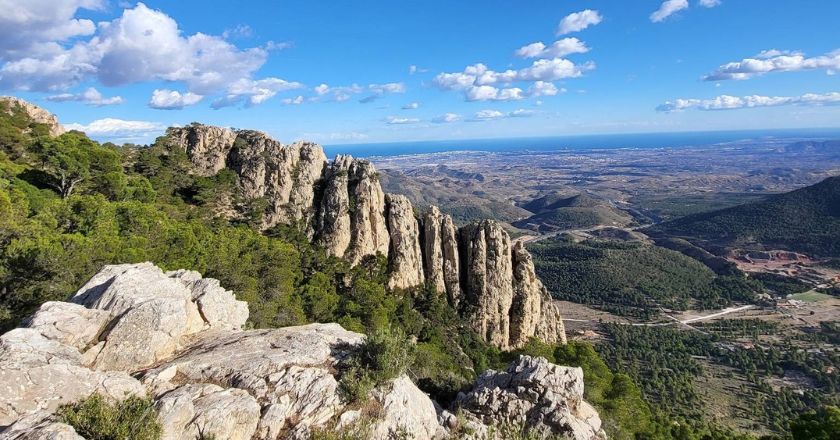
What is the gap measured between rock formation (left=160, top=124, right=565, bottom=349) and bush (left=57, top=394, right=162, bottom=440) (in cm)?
4009

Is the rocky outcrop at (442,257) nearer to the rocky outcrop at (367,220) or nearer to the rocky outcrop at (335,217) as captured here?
the rocky outcrop at (367,220)

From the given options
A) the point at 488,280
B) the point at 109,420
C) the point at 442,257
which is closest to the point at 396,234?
the point at 442,257

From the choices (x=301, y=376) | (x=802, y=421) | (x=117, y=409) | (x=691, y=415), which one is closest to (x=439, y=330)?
(x=802, y=421)

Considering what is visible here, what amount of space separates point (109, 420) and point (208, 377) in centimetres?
428

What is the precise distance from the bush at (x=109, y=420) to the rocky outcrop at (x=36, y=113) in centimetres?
6093

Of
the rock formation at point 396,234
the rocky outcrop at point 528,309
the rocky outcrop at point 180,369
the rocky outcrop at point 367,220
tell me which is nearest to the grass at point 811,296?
the rocky outcrop at point 528,309

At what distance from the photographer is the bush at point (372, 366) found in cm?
1408

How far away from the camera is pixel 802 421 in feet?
80.1

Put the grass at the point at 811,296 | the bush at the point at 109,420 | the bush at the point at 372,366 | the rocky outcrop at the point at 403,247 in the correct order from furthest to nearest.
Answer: the grass at the point at 811,296 < the rocky outcrop at the point at 403,247 < the bush at the point at 372,366 < the bush at the point at 109,420

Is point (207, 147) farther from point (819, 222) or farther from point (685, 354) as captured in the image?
point (819, 222)

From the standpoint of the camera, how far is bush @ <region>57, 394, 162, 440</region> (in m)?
9.83

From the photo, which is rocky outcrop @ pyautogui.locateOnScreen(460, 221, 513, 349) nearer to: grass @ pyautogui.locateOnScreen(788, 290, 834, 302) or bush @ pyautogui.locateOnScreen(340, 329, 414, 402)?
bush @ pyautogui.locateOnScreen(340, 329, 414, 402)

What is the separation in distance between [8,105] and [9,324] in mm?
51557

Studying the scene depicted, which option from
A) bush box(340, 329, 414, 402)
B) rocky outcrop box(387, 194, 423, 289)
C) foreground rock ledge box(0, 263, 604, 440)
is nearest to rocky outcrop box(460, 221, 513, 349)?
rocky outcrop box(387, 194, 423, 289)
